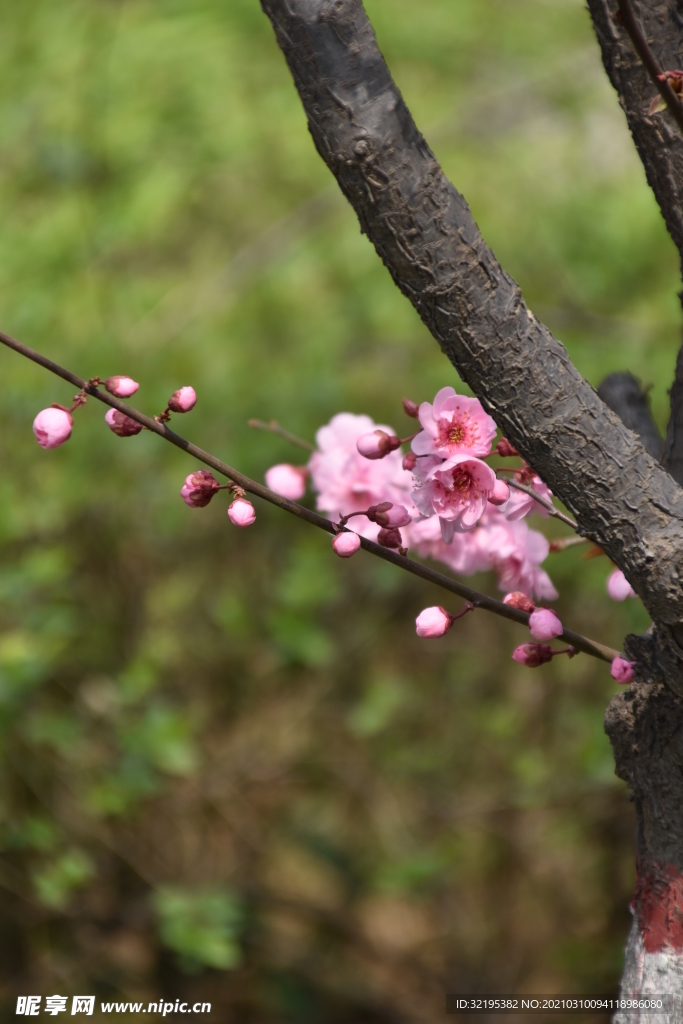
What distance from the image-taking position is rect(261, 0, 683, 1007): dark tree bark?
0.64 meters

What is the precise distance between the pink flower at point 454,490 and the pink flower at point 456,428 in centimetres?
1

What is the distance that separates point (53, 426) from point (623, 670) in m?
0.61

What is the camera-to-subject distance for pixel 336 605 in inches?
82.2

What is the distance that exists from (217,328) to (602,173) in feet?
5.85

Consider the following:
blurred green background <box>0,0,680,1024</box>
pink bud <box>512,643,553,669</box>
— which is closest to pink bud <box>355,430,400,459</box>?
pink bud <box>512,643,553,669</box>

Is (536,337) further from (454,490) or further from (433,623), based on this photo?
(433,623)

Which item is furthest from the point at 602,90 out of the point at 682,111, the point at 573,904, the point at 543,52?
the point at 682,111

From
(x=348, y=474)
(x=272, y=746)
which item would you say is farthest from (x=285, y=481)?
(x=272, y=746)

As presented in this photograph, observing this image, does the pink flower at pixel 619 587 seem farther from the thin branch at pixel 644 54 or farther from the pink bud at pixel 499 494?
the thin branch at pixel 644 54

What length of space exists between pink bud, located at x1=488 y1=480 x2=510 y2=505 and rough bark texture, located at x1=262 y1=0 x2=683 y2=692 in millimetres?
91

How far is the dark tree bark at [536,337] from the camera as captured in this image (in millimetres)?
638

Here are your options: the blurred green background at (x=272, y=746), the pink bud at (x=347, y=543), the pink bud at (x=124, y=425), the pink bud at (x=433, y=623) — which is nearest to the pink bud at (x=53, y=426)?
the pink bud at (x=124, y=425)

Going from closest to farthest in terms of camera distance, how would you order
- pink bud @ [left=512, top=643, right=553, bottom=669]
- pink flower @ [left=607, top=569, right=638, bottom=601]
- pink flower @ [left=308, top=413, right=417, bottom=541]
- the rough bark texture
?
the rough bark texture
pink bud @ [left=512, top=643, right=553, bottom=669]
pink flower @ [left=607, top=569, right=638, bottom=601]
pink flower @ [left=308, top=413, right=417, bottom=541]

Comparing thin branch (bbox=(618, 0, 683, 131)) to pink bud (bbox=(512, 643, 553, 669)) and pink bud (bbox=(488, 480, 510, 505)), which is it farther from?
pink bud (bbox=(512, 643, 553, 669))
